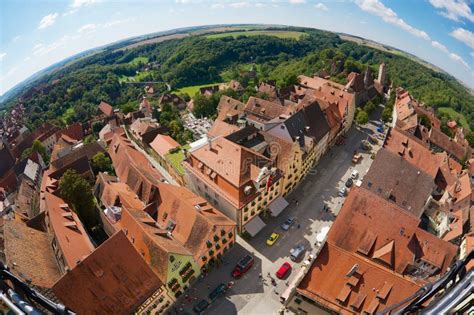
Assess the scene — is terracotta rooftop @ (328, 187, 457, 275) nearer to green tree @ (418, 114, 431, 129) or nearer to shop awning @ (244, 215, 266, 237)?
shop awning @ (244, 215, 266, 237)

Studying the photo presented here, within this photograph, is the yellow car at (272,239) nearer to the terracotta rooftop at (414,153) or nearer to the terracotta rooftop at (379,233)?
the terracotta rooftop at (379,233)

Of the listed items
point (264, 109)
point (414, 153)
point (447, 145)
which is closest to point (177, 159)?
point (264, 109)

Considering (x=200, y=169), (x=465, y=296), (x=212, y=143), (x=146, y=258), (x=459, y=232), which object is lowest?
(x=459, y=232)

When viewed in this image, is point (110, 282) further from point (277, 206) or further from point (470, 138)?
point (470, 138)

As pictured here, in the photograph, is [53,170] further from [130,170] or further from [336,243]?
[336,243]

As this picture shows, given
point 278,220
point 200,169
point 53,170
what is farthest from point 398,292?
point 53,170

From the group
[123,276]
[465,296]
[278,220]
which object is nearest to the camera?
[465,296]
